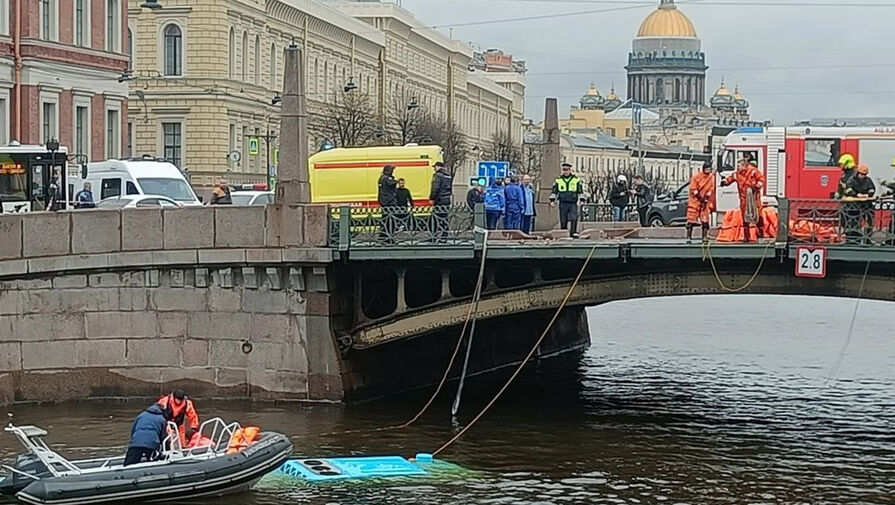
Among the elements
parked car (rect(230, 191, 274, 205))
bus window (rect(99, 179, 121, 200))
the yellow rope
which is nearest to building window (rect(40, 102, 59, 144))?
parked car (rect(230, 191, 274, 205))

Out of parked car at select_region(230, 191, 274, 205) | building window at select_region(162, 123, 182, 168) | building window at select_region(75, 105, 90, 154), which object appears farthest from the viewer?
building window at select_region(162, 123, 182, 168)

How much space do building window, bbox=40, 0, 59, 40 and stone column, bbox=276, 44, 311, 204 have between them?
24748mm

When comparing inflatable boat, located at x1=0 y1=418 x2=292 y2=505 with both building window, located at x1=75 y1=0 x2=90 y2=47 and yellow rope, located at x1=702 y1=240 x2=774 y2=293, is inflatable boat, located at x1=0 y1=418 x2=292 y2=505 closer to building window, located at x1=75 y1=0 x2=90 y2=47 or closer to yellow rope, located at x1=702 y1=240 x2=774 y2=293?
yellow rope, located at x1=702 y1=240 x2=774 y2=293

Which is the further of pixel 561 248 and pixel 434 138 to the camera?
pixel 434 138

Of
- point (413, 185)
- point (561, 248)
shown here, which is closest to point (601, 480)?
point (561, 248)

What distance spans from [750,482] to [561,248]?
565cm

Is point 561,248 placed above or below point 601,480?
above

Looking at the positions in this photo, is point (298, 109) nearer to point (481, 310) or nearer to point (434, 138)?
point (481, 310)

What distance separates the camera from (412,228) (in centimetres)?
2873

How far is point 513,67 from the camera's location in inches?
7343

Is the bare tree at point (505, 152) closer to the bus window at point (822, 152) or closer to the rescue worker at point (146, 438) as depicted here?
the bus window at point (822, 152)

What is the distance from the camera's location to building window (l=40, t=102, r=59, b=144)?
2093 inches

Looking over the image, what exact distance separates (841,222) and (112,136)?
36848mm

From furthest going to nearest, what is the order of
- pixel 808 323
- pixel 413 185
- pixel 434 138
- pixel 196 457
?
pixel 434 138
pixel 808 323
pixel 413 185
pixel 196 457
